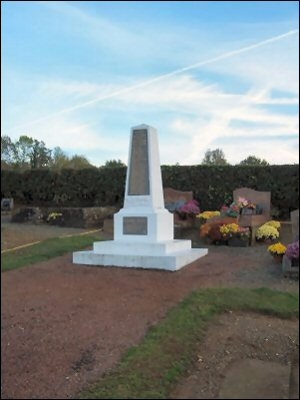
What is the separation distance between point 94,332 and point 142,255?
380 cm

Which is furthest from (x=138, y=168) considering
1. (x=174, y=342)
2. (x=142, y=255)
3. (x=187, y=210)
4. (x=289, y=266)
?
(x=174, y=342)

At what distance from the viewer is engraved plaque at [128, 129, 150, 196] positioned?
7.24m

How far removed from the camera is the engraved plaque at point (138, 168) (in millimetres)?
7238

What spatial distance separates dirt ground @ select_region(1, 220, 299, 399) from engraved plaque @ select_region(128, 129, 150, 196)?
3.16 meters

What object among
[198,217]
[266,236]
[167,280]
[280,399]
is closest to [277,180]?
[198,217]

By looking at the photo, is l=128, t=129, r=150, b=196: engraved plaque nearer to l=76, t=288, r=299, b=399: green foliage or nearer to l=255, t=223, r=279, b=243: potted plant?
l=255, t=223, r=279, b=243: potted plant

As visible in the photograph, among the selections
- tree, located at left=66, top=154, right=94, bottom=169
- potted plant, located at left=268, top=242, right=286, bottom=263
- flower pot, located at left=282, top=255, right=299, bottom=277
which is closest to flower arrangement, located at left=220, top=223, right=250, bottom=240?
potted plant, located at left=268, top=242, right=286, bottom=263

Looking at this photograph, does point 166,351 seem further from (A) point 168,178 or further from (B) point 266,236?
(A) point 168,178

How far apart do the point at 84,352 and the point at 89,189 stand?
10.9m

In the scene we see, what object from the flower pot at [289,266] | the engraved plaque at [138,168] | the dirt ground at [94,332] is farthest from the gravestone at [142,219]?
the flower pot at [289,266]

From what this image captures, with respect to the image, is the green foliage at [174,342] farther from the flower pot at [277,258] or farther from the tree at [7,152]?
the flower pot at [277,258]

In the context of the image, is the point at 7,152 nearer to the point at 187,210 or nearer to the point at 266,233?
the point at 266,233

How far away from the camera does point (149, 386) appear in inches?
75.7

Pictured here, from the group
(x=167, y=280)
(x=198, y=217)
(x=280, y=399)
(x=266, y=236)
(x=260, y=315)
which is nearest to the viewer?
(x=280, y=399)
